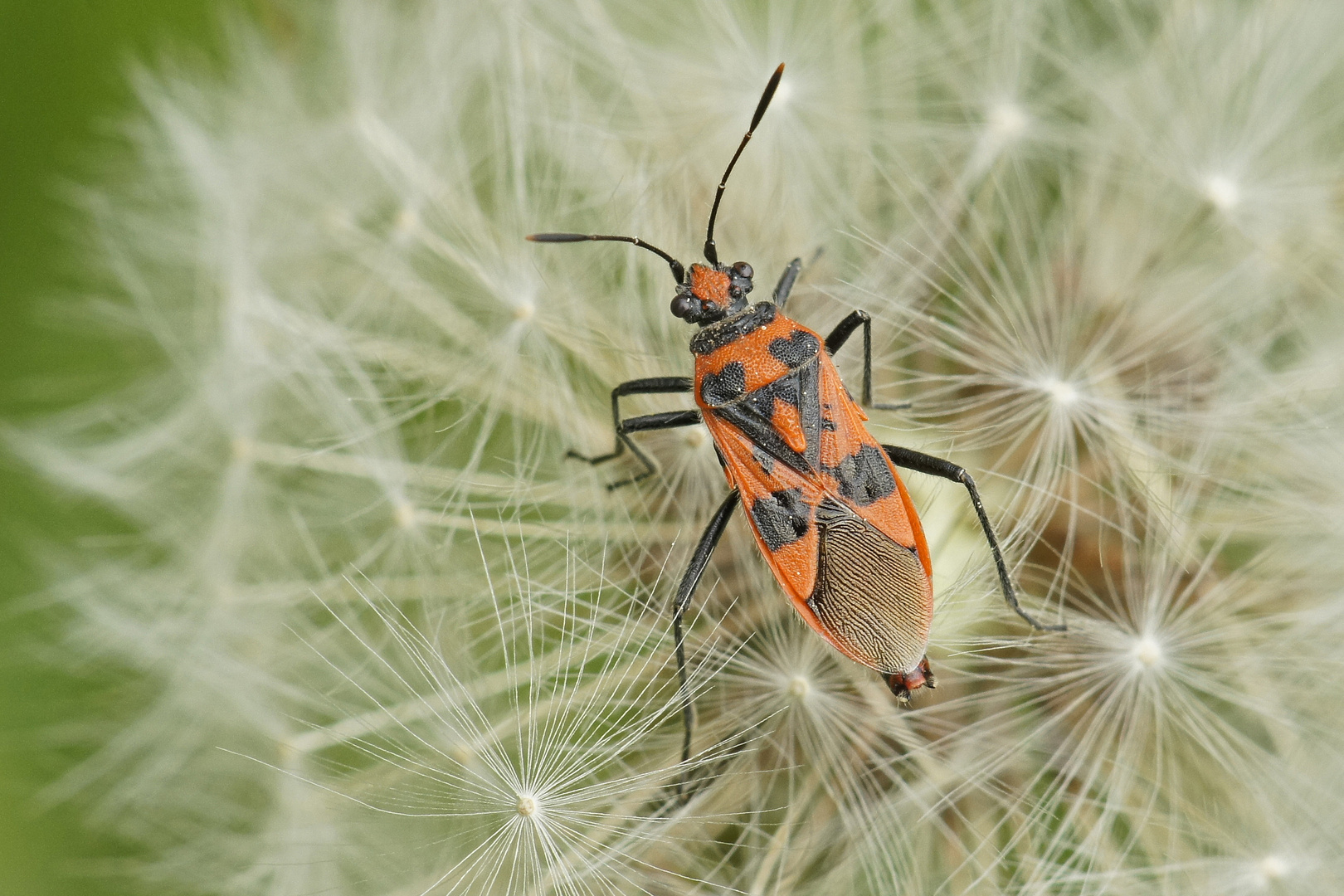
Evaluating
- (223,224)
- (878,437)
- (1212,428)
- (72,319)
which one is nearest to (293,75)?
(223,224)

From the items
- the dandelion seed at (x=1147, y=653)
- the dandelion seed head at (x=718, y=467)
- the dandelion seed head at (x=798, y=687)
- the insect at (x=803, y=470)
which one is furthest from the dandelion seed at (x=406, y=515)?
the dandelion seed at (x=1147, y=653)

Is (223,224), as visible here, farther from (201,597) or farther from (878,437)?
(878,437)

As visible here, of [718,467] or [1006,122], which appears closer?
[718,467]

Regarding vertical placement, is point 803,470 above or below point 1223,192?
below

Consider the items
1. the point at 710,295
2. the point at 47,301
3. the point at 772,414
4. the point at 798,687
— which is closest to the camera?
the point at 798,687

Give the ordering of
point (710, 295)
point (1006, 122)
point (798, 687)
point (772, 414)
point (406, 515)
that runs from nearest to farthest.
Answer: point (798, 687), point (772, 414), point (710, 295), point (406, 515), point (1006, 122)

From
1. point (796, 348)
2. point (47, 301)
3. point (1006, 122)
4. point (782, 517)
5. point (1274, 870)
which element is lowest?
point (1274, 870)

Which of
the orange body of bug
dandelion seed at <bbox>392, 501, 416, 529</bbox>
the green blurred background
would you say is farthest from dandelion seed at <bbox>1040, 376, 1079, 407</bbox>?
the green blurred background

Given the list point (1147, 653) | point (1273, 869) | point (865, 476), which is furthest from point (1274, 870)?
point (865, 476)

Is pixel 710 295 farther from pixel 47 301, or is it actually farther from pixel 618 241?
pixel 47 301
